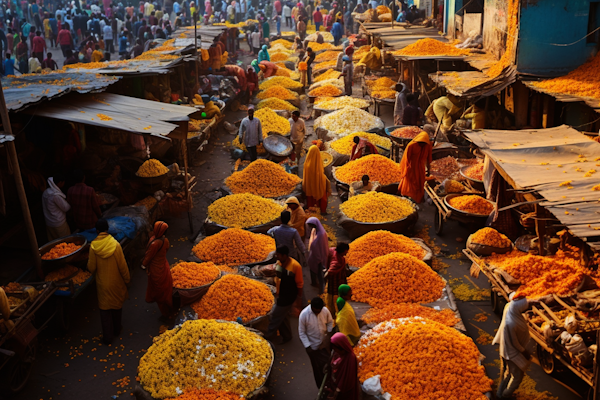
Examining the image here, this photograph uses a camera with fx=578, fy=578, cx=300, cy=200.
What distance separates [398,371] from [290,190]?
587 centimetres

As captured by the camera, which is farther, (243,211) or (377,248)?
(243,211)

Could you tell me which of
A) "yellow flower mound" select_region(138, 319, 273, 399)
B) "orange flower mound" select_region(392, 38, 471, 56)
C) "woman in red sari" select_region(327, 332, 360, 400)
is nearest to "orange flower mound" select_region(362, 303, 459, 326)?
"yellow flower mound" select_region(138, 319, 273, 399)

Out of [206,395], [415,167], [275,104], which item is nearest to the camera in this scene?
[206,395]

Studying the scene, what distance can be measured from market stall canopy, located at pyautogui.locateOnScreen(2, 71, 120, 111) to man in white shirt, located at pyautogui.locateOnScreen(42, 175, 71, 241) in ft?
4.03

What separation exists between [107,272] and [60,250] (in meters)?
1.43

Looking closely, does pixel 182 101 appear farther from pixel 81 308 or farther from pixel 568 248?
pixel 568 248

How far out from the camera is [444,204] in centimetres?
984

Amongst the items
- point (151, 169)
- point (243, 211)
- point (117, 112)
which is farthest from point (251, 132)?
point (117, 112)

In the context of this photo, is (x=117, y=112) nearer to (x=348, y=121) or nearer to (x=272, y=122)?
(x=272, y=122)

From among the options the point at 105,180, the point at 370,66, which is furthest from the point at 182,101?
the point at 370,66

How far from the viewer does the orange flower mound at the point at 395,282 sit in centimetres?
733

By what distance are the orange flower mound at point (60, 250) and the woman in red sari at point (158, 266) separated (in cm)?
150

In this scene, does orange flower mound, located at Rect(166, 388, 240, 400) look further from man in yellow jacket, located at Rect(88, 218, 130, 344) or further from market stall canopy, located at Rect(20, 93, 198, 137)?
market stall canopy, located at Rect(20, 93, 198, 137)

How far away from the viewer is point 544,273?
283 inches
